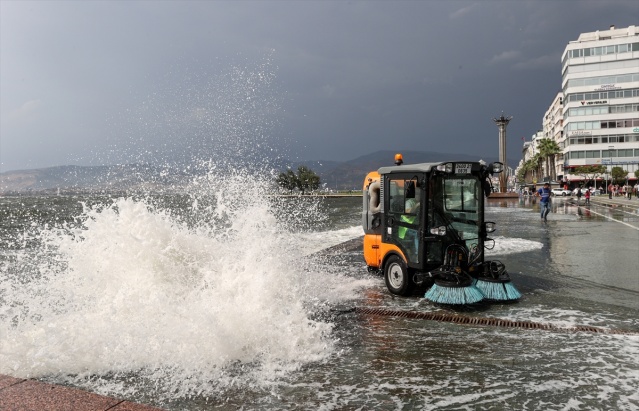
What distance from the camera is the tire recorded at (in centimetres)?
785

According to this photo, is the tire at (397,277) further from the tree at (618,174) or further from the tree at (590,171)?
the tree at (590,171)

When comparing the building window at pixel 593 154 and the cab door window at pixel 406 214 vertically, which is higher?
the building window at pixel 593 154

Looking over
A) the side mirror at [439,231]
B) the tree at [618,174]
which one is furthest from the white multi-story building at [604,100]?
the side mirror at [439,231]

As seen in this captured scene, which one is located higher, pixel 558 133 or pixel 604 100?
pixel 604 100

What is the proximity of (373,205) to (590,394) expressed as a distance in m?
5.62

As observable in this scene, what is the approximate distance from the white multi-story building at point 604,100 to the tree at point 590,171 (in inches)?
94.1

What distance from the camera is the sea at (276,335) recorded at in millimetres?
4328

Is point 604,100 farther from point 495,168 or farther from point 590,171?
point 495,168

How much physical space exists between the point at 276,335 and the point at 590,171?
84296 mm

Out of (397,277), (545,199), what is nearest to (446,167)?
(397,277)

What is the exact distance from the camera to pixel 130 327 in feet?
19.0

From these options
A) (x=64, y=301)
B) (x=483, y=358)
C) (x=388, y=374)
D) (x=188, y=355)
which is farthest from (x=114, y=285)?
(x=483, y=358)

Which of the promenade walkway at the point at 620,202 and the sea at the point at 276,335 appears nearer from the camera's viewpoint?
the sea at the point at 276,335

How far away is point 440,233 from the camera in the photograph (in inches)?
288
